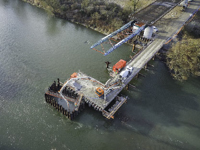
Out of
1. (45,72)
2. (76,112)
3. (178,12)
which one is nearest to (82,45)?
(45,72)

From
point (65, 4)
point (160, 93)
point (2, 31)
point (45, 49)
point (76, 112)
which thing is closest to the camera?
point (76, 112)

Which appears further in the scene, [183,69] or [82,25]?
[82,25]

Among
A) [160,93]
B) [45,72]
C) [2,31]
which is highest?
[2,31]

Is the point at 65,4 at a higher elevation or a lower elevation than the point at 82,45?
higher

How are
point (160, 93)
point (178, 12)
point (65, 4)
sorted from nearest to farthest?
point (160, 93) < point (178, 12) < point (65, 4)

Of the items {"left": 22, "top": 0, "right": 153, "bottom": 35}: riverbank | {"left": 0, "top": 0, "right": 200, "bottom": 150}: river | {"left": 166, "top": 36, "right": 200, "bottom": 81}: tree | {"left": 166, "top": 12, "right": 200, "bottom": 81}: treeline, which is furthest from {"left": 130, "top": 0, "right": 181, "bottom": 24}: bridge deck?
{"left": 166, "top": 36, "right": 200, "bottom": 81}: tree

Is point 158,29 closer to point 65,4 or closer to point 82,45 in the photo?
point 82,45

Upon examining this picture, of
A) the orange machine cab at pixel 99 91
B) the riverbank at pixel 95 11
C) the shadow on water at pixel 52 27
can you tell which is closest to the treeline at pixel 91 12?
the riverbank at pixel 95 11

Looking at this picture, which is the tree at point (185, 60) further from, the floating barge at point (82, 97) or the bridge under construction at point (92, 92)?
the floating barge at point (82, 97)
